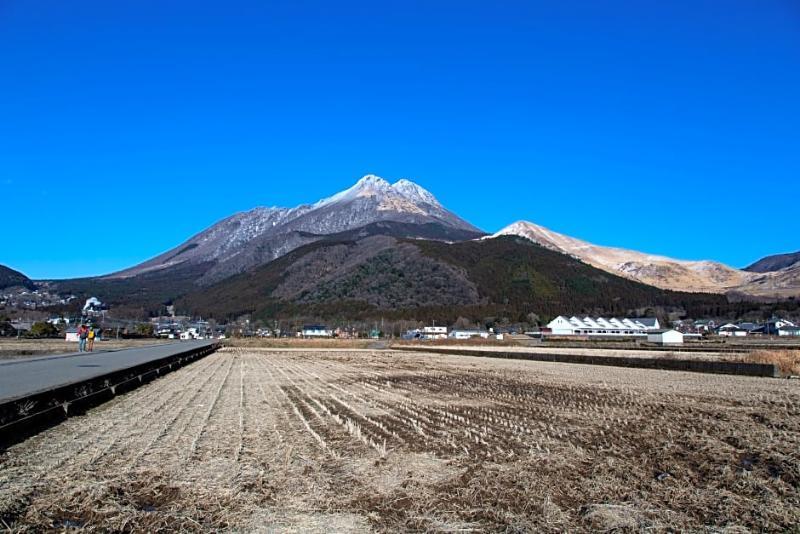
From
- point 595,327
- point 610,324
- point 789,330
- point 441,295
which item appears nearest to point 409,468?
point 789,330

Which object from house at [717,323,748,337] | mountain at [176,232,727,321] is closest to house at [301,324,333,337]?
mountain at [176,232,727,321]

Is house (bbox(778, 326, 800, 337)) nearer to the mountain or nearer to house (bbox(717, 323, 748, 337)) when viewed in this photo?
house (bbox(717, 323, 748, 337))

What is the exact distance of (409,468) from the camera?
25.8 feet

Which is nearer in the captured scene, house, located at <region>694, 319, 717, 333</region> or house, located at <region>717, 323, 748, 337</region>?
house, located at <region>717, 323, 748, 337</region>

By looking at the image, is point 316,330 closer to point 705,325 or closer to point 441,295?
point 441,295

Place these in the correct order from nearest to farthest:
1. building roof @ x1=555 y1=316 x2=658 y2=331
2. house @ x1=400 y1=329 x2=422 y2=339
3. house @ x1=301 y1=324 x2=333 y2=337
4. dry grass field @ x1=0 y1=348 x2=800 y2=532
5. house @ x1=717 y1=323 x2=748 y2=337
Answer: dry grass field @ x1=0 y1=348 x2=800 y2=532, house @ x1=717 y1=323 x2=748 y2=337, house @ x1=400 y1=329 x2=422 y2=339, building roof @ x1=555 y1=316 x2=658 y2=331, house @ x1=301 y1=324 x2=333 y2=337

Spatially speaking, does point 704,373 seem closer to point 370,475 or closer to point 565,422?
point 565,422

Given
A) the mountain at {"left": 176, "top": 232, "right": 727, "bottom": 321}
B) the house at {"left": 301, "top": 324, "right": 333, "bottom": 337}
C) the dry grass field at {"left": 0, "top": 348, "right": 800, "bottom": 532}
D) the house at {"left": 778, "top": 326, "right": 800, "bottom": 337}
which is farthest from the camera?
the mountain at {"left": 176, "top": 232, "right": 727, "bottom": 321}

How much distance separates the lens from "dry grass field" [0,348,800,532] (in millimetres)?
5840

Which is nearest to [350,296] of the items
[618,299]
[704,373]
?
[618,299]

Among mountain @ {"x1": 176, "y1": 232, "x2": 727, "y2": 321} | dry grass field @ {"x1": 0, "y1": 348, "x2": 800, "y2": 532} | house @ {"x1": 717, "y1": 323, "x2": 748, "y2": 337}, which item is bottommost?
house @ {"x1": 717, "y1": 323, "x2": 748, "y2": 337}

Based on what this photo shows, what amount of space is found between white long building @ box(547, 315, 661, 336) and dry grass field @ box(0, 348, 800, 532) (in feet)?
373

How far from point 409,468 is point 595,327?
130 meters

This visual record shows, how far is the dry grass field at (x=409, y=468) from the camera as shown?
5.84 meters
